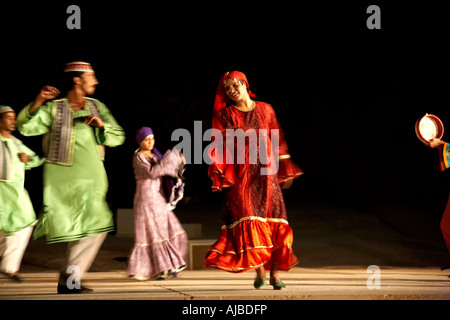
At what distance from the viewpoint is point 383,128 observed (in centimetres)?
1869

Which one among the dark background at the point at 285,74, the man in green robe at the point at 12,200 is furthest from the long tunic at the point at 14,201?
the dark background at the point at 285,74

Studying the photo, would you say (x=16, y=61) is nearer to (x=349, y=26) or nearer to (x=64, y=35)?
(x=64, y=35)

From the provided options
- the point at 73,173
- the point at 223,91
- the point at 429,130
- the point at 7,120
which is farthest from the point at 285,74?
the point at 73,173

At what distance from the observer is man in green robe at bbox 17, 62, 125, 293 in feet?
19.0

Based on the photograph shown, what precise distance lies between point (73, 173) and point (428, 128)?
2827 millimetres

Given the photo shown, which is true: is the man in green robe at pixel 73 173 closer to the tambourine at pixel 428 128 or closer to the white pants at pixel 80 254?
the white pants at pixel 80 254

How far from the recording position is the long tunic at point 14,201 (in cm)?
762

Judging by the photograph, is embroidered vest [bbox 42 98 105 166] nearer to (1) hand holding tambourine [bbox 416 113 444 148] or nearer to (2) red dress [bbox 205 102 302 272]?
(2) red dress [bbox 205 102 302 272]

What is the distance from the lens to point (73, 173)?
5.87 metres

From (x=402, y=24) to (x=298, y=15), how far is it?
1867 mm

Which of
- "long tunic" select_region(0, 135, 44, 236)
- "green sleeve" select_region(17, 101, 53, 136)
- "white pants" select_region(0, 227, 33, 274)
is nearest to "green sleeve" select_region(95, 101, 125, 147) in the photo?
"green sleeve" select_region(17, 101, 53, 136)

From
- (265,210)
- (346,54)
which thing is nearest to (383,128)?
(346,54)

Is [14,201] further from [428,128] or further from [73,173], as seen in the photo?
[428,128]

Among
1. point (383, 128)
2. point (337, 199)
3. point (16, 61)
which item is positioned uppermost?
point (16, 61)
